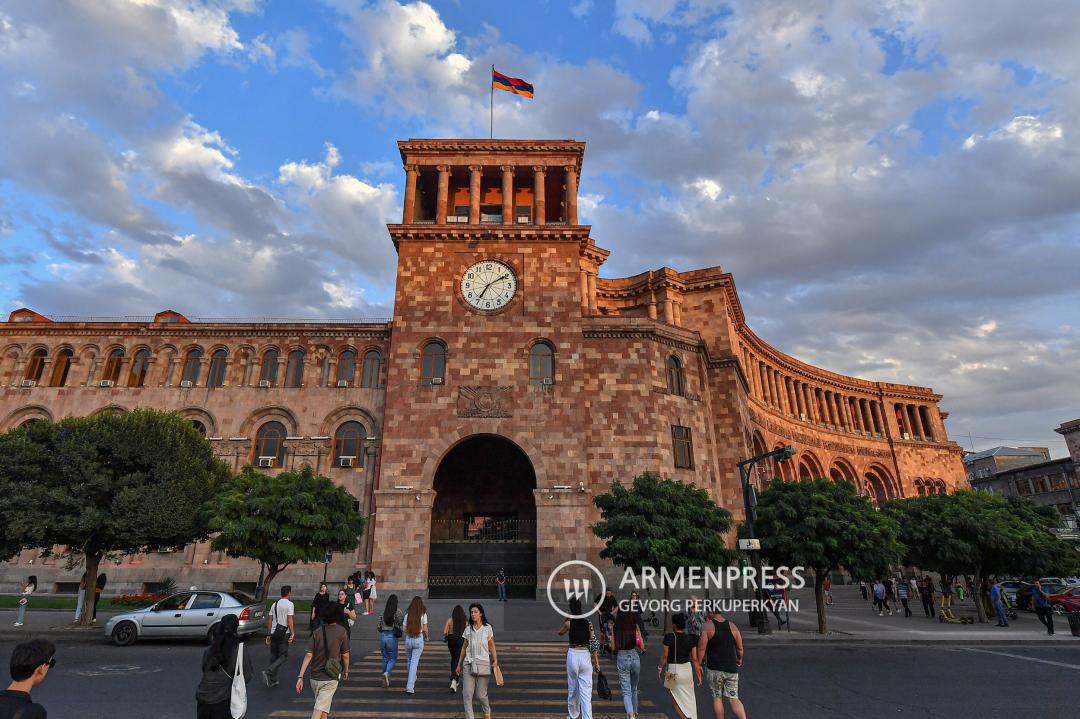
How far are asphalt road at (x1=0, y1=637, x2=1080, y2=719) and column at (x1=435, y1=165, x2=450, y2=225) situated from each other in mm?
22850

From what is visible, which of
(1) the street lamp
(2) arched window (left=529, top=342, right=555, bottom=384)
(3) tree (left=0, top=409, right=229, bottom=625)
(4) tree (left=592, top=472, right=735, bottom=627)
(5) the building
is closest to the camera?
(4) tree (left=592, top=472, right=735, bottom=627)

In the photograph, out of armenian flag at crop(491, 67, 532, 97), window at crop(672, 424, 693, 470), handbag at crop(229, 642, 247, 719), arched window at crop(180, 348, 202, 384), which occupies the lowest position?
handbag at crop(229, 642, 247, 719)

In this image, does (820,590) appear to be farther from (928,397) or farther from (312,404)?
(928,397)

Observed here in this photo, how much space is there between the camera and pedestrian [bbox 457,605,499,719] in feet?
28.7

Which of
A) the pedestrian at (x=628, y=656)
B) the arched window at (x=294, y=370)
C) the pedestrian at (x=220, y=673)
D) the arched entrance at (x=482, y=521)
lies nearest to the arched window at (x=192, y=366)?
the arched window at (x=294, y=370)

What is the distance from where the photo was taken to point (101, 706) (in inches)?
399

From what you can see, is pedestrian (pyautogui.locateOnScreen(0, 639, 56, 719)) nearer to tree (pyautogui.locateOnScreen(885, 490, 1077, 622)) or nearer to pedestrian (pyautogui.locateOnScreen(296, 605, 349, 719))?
pedestrian (pyautogui.locateOnScreen(296, 605, 349, 719))

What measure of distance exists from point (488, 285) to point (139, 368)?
21394 mm

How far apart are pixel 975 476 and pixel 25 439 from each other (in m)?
95.6

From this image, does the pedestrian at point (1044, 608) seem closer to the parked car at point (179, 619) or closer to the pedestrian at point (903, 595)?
the pedestrian at point (903, 595)

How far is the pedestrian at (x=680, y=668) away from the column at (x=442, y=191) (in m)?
27.1

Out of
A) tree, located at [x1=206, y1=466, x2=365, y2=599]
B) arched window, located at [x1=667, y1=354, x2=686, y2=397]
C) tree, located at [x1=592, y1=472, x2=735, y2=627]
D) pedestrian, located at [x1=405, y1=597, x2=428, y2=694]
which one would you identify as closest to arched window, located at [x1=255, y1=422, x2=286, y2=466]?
tree, located at [x1=206, y1=466, x2=365, y2=599]

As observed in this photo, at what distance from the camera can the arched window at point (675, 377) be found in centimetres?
3119

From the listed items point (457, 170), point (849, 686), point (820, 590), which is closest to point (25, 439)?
point (457, 170)
